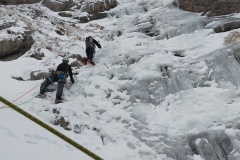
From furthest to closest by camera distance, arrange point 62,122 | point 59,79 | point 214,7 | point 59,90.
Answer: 1. point 214,7
2. point 59,79
3. point 59,90
4. point 62,122

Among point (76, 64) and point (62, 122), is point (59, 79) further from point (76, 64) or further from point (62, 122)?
point (76, 64)

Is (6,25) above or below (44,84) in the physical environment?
above

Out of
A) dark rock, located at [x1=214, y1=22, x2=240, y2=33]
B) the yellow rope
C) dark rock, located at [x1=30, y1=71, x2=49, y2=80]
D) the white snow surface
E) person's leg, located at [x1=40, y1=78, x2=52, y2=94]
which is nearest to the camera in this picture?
the yellow rope

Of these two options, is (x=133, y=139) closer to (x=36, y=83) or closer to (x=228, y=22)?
(x=36, y=83)

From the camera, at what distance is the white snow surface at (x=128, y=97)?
7672 millimetres

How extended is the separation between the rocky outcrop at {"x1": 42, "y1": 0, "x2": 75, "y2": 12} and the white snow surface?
324 centimetres

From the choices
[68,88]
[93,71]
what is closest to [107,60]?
[93,71]

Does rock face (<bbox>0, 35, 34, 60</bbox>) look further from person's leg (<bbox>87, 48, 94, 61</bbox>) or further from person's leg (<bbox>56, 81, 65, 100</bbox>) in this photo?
person's leg (<bbox>56, 81, 65, 100</bbox>)

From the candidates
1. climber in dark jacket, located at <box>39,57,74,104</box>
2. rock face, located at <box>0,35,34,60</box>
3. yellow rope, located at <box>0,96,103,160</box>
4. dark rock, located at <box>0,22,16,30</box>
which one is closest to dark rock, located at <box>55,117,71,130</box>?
climber in dark jacket, located at <box>39,57,74,104</box>

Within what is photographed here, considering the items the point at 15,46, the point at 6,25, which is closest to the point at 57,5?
the point at 6,25

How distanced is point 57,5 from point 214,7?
770 cm

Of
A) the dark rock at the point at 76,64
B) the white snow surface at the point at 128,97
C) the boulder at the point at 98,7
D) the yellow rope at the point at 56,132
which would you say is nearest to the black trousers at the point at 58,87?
the white snow surface at the point at 128,97

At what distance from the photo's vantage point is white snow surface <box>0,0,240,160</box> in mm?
7672

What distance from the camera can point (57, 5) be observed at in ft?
54.0
